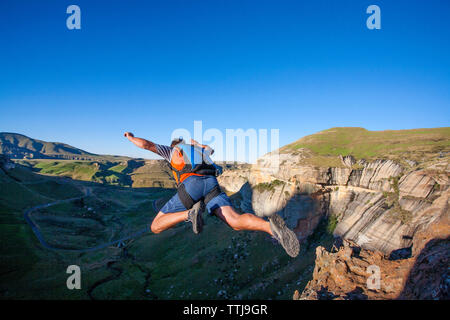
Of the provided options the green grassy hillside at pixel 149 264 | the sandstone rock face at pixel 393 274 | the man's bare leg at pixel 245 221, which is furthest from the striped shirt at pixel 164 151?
the green grassy hillside at pixel 149 264

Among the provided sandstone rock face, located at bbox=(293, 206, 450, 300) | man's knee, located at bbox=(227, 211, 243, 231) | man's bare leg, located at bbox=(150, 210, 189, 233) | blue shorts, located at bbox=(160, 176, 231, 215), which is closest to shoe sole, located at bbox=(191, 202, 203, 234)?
man's bare leg, located at bbox=(150, 210, 189, 233)

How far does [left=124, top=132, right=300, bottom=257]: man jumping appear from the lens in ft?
19.8

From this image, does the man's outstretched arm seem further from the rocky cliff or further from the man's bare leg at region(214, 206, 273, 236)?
the rocky cliff

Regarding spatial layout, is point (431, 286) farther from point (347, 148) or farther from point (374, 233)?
point (347, 148)

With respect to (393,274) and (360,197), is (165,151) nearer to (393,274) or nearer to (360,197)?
(393,274)

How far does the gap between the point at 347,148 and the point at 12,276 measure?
4672cm

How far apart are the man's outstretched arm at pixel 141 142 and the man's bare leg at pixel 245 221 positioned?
2.69 metres

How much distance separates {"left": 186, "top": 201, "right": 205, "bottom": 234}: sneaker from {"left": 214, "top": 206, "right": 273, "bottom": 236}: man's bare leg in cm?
59

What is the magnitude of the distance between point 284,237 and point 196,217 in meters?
2.36

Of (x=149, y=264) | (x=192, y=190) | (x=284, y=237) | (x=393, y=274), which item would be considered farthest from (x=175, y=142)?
(x=149, y=264)

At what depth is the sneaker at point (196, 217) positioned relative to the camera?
5877 millimetres
